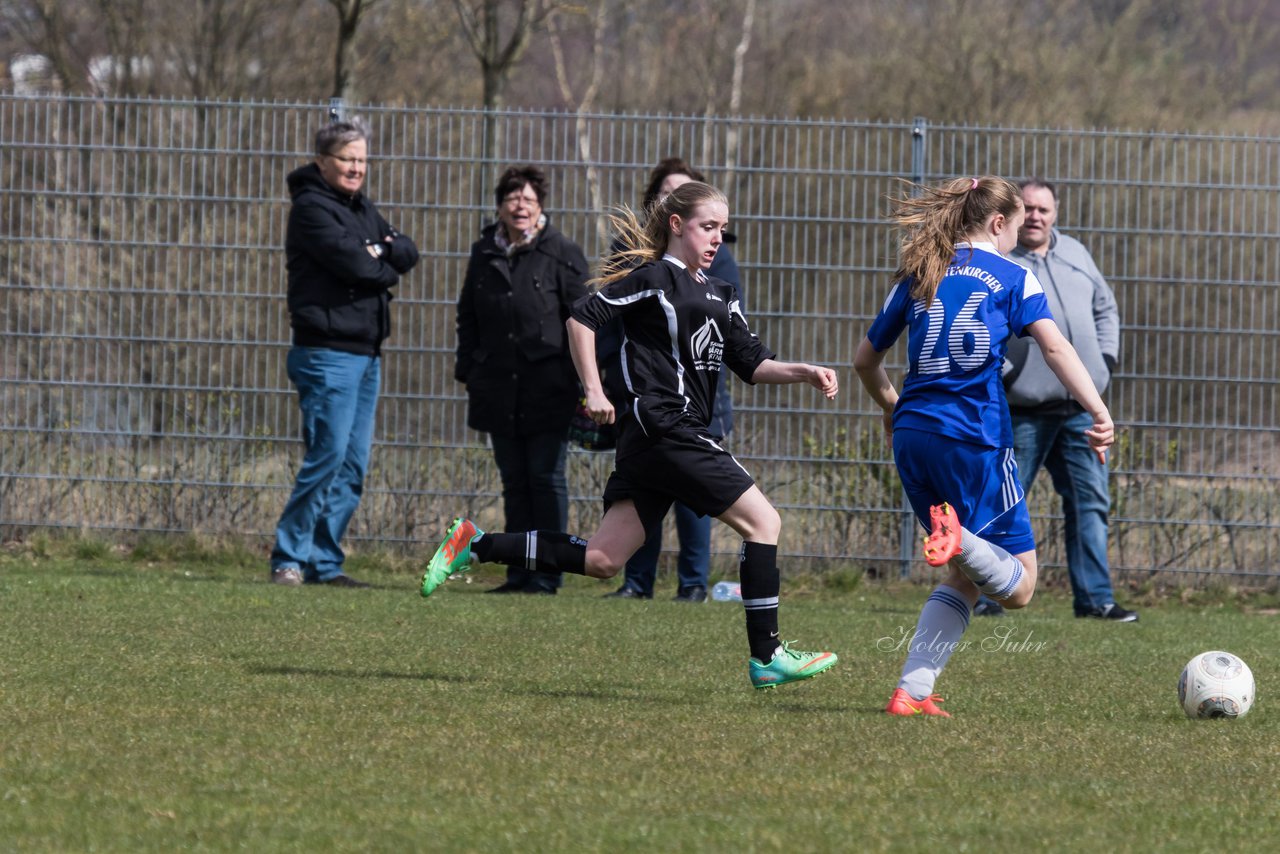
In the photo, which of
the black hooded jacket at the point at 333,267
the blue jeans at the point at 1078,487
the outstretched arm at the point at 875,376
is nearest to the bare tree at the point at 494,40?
the black hooded jacket at the point at 333,267

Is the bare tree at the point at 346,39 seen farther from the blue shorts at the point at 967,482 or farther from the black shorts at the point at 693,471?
the blue shorts at the point at 967,482

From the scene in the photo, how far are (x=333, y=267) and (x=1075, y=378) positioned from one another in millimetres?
4570

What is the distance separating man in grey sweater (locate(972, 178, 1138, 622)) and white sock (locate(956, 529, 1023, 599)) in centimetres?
328

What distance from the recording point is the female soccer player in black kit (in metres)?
5.75

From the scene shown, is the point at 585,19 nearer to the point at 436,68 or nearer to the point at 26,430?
the point at 436,68

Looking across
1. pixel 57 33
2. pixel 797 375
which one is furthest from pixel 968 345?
pixel 57 33

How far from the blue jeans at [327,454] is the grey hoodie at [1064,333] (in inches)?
131

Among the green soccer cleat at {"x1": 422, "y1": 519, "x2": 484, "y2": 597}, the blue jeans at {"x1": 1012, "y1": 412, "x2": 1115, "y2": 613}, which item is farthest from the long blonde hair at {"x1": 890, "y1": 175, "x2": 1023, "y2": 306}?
the blue jeans at {"x1": 1012, "y1": 412, "x2": 1115, "y2": 613}

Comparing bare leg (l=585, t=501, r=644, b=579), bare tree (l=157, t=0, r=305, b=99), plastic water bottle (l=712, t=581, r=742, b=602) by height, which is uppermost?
bare tree (l=157, t=0, r=305, b=99)

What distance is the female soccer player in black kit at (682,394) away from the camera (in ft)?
Answer: 18.9

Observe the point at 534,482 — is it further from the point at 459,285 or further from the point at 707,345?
the point at 707,345

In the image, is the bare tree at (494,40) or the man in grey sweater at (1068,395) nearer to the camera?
the man in grey sweater at (1068,395)

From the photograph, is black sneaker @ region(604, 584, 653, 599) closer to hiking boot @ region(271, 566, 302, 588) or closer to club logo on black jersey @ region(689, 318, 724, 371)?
hiking boot @ region(271, 566, 302, 588)

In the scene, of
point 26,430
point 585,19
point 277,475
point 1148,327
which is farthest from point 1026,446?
point 585,19
